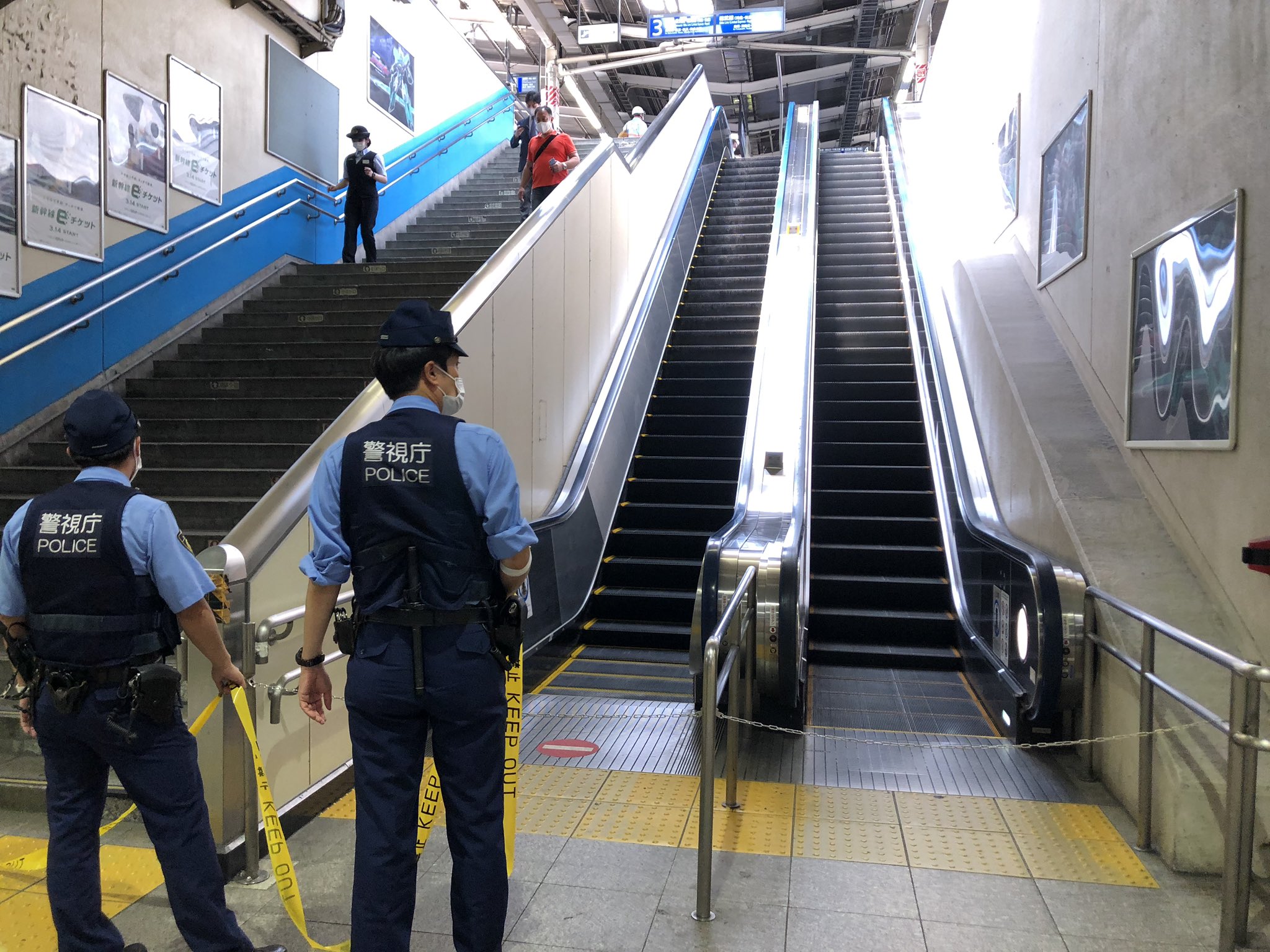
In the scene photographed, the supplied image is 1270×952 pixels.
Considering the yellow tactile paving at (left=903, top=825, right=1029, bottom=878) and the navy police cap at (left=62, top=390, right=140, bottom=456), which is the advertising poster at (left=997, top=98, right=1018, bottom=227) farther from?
the navy police cap at (left=62, top=390, right=140, bottom=456)

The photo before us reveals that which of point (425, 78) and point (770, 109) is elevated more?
point (770, 109)

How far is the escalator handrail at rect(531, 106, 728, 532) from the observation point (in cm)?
623

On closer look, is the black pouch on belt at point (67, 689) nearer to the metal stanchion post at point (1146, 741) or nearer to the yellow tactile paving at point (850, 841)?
the yellow tactile paving at point (850, 841)

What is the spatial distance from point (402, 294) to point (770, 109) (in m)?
23.7

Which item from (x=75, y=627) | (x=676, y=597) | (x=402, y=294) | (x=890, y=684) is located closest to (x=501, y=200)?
(x=402, y=294)

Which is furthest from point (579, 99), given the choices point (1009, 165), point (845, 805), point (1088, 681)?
point (845, 805)

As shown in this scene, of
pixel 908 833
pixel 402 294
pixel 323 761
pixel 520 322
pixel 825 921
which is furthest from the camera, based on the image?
pixel 402 294

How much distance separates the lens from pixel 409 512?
6.56ft

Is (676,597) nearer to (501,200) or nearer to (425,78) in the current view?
(501,200)

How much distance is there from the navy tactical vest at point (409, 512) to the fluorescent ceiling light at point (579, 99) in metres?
20.1

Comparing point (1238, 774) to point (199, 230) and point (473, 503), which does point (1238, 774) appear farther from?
point (199, 230)

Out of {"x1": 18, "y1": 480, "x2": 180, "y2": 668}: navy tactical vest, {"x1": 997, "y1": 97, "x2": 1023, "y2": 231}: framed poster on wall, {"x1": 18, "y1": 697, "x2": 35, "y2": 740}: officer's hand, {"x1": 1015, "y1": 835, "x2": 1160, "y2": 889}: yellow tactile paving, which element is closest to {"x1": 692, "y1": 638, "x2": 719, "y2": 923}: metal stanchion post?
{"x1": 1015, "y1": 835, "x2": 1160, "y2": 889}: yellow tactile paving

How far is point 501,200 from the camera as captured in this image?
1202 centimetres

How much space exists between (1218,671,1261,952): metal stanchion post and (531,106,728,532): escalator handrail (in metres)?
3.87
